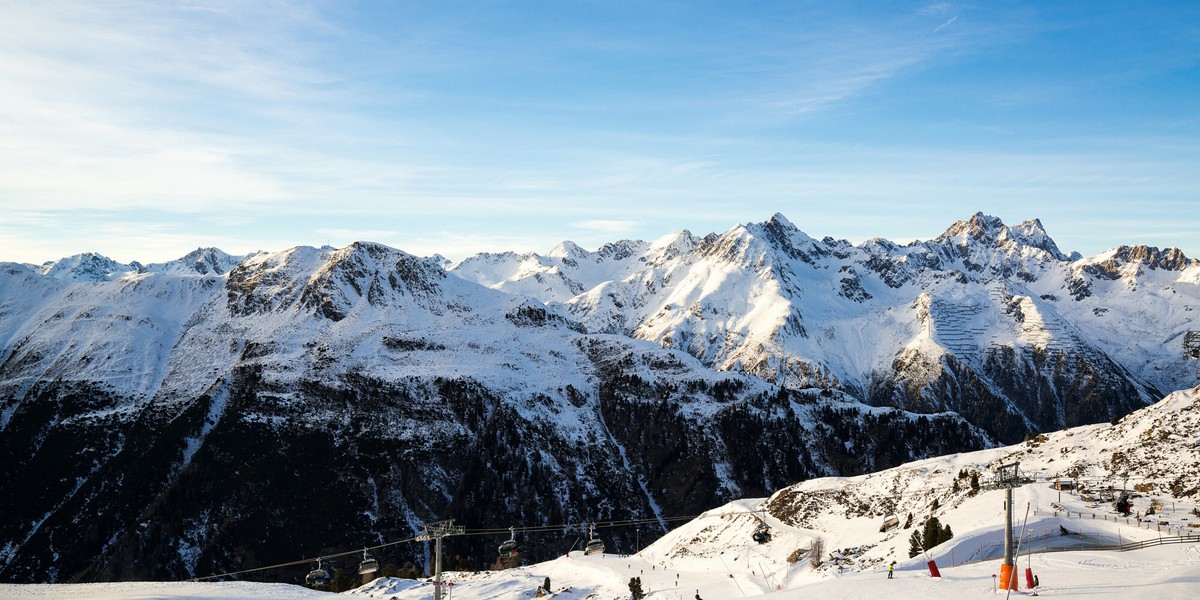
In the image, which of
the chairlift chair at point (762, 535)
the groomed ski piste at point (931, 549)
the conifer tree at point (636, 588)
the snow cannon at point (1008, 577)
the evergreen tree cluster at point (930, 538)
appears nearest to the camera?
the snow cannon at point (1008, 577)

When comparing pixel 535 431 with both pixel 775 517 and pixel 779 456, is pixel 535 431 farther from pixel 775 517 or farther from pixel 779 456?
pixel 775 517

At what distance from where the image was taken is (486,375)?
645 ft

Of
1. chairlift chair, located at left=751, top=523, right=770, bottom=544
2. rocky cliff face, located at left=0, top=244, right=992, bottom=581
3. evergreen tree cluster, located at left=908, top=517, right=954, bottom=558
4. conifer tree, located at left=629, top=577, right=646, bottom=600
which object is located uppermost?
evergreen tree cluster, located at left=908, top=517, right=954, bottom=558

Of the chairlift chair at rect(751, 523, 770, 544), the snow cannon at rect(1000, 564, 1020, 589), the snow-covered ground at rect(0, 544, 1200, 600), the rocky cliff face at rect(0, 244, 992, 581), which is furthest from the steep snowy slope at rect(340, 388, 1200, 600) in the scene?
the rocky cliff face at rect(0, 244, 992, 581)

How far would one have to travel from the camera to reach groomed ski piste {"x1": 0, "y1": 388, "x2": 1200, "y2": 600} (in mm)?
44844

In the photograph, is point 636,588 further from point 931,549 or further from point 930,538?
point 930,538

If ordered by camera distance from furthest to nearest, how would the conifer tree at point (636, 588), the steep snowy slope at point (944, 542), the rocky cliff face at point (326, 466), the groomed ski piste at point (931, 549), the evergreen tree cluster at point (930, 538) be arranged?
the rocky cliff face at point (326, 466) → the conifer tree at point (636, 588) → the evergreen tree cluster at point (930, 538) → the steep snowy slope at point (944, 542) → the groomed ski piste at point (931, 549)

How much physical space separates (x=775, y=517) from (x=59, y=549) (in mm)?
136034

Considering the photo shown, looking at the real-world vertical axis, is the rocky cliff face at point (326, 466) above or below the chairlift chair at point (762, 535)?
below

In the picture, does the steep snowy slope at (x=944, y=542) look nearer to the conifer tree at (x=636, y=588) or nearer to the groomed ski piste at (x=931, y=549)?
the groomed ski piste at (x=931, y=549)

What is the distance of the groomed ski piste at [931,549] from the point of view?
44844mm

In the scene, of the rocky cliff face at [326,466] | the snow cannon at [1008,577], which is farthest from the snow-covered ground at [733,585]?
the rocky cliff face at [326,466]

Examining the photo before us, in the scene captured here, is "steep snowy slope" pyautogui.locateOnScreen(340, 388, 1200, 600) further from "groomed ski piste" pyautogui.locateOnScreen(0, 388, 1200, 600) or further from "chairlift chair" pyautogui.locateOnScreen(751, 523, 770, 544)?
"chairlift chair" pyautogui.locateOnScreen(751, 523, 770, 544)

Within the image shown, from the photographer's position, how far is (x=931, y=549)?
62000 mm
